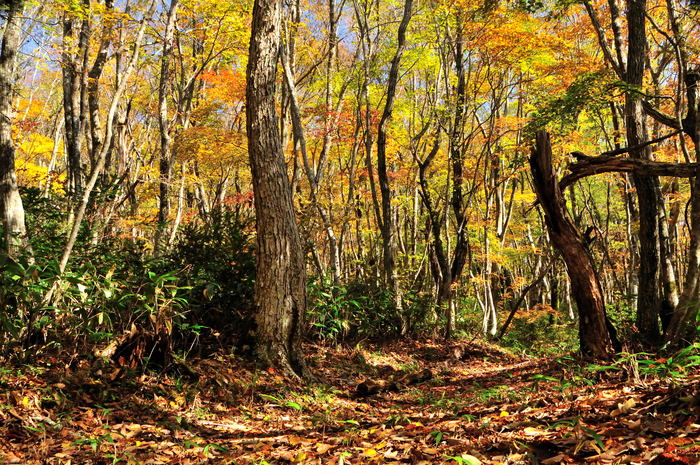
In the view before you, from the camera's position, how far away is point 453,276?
11180mm

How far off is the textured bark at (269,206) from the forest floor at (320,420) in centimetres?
44

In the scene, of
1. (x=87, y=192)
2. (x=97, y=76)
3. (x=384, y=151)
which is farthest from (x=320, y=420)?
(x=97, y=76)

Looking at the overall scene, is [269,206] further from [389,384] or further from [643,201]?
[643,201]

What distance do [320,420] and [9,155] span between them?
4168mm

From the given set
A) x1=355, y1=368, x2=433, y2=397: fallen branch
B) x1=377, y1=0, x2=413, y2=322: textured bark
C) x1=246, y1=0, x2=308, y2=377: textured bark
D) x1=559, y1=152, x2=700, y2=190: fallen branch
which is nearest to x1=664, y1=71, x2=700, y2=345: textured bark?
x1=559, y1=152, x2=700, y2=190: fallen branch

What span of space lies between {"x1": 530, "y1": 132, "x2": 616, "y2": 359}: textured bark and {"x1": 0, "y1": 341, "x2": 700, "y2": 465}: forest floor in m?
0.36

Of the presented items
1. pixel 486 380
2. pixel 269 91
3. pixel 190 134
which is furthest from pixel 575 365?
pixel 190 134

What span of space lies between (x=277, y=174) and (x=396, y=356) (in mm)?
4656

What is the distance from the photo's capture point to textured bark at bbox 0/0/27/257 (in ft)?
15.0

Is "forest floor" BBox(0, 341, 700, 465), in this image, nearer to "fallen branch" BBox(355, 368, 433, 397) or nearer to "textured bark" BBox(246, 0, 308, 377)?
"fallen branch" BBox(355, 368, 433, 397)

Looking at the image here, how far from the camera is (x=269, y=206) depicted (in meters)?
5.10

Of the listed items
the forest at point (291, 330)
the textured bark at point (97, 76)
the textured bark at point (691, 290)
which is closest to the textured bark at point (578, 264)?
the forest at point (291, 330)

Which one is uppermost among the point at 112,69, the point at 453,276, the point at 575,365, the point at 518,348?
the point at 112,69

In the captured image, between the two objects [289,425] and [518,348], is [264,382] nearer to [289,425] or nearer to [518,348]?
[289,425]
